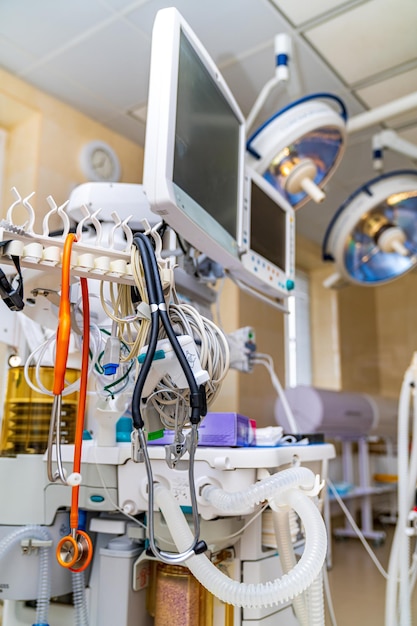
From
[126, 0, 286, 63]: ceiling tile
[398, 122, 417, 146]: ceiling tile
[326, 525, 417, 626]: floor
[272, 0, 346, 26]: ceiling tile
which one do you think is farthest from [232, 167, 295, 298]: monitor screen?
[326, 525, 417, 626]: floor

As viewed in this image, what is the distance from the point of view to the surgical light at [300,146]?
6.05 feet

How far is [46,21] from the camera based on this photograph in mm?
1891

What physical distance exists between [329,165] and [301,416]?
1.37m

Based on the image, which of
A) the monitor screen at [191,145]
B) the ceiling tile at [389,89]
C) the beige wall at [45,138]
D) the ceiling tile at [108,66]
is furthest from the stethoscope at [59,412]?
the ceiling tile at [389,89]

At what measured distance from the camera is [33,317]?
120 centimetres

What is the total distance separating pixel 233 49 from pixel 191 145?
1003 mm

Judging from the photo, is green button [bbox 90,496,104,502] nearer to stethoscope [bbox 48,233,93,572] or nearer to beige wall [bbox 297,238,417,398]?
stethoscope [bbox 48,233,93,572]

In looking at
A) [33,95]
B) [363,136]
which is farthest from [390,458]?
[33,95]

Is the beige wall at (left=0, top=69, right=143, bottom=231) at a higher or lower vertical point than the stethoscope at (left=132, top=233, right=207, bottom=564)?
higher

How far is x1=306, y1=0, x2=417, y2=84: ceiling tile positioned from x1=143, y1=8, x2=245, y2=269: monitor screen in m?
0.72

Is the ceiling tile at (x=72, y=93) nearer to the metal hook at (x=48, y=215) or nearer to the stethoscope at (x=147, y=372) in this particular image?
the metal hook at (x=48, y=215)

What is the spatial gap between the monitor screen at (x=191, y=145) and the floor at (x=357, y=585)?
94cm

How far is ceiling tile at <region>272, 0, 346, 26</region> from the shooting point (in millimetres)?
1872

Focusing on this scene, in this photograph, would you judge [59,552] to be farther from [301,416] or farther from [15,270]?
[301,416]
